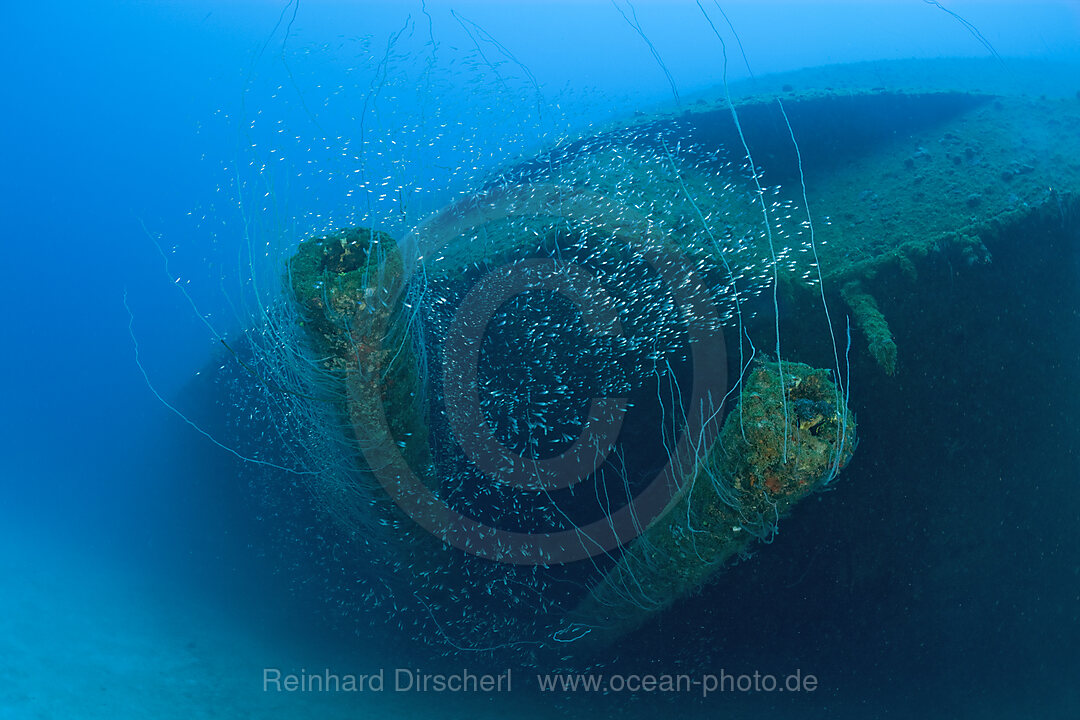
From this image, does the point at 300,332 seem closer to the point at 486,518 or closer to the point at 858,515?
the point at 486,518

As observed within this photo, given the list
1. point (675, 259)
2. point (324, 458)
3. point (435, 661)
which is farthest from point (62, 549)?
point (675, 259)

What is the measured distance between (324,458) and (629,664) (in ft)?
13.6

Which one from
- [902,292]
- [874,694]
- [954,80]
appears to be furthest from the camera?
[954,80]

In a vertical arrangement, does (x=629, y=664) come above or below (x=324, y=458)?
below

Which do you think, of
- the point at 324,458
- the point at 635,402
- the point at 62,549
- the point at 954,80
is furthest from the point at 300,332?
the point at 954,80

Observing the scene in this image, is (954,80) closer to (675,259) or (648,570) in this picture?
(675,259)

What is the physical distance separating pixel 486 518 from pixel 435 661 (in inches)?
101

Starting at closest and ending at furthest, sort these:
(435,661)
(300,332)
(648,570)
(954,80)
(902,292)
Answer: (300,332) → (648,570) → (902,292) → (435,661) → (954,80)

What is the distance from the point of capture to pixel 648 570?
5.03 meters

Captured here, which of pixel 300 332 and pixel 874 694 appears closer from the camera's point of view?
pixel 300 332

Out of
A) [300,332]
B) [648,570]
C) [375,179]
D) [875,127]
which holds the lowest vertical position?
[648,570]

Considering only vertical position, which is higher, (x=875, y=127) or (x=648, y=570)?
(x=875, y=127)

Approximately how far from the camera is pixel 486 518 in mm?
5957

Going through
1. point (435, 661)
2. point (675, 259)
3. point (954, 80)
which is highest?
point (954, 80)
